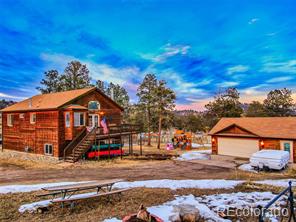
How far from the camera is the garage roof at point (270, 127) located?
58.9ft

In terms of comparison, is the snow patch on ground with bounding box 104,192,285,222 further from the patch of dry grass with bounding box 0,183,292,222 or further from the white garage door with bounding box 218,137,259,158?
the white garage door with bounding box 218,137,259,158

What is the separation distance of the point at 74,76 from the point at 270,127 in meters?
31.7

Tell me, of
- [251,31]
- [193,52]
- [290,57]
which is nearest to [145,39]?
[193,52]

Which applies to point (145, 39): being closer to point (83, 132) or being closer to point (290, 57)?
point (83, 132)

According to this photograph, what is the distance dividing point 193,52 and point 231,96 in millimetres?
18741

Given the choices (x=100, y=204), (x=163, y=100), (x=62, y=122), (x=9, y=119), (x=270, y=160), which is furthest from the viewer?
(x=163, y=100)

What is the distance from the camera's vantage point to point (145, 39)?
2145 cm

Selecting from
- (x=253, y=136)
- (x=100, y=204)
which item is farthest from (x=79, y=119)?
(x=253, y=136)

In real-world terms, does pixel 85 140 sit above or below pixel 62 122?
below

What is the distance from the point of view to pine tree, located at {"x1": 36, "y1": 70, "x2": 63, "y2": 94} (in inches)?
1480

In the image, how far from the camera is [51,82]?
3788 centimetres

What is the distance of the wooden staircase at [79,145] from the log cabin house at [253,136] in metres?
13.2

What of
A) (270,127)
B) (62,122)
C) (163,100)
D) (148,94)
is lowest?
(270,127)

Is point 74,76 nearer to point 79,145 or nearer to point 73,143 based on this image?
point 73,143
